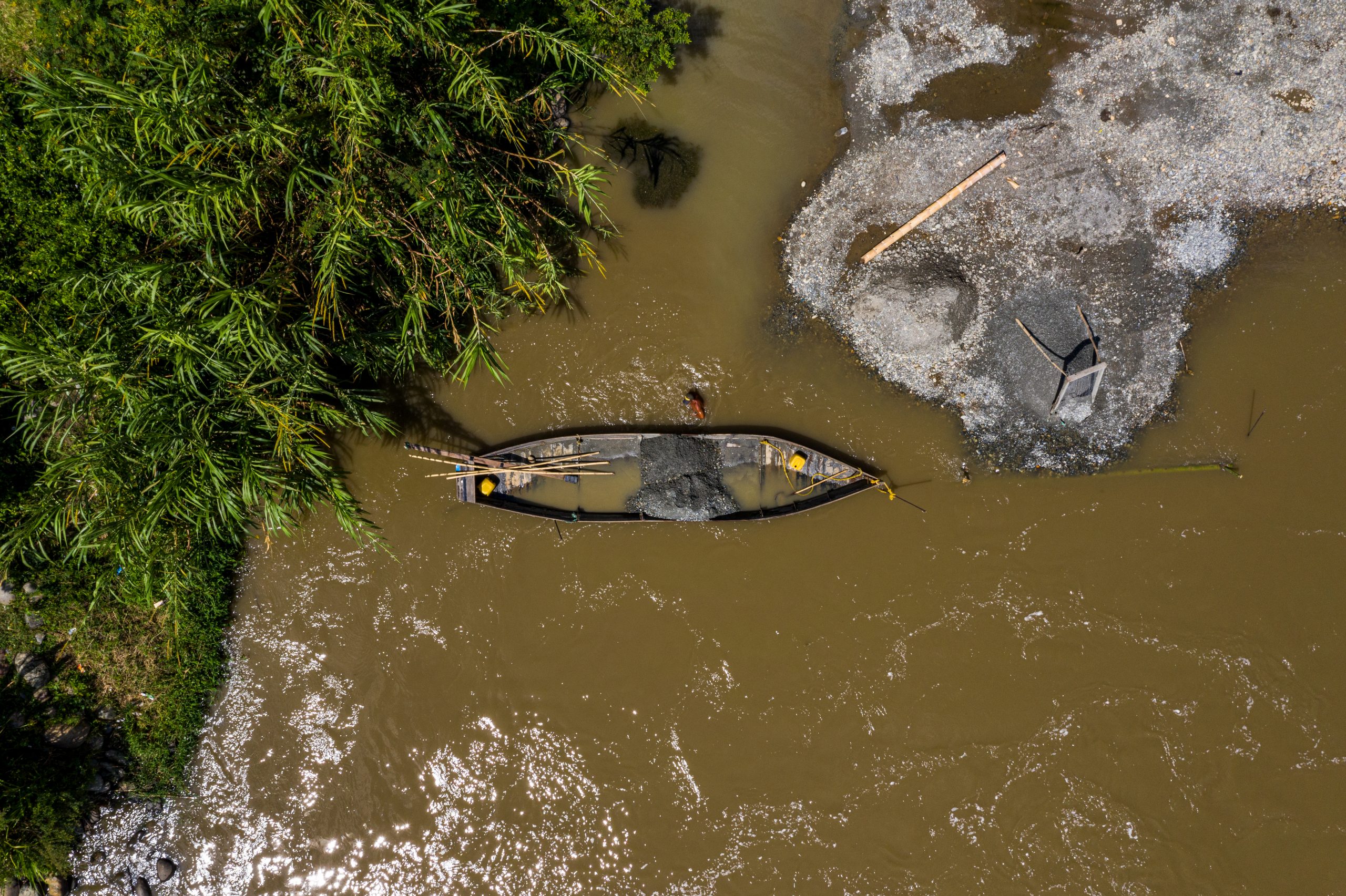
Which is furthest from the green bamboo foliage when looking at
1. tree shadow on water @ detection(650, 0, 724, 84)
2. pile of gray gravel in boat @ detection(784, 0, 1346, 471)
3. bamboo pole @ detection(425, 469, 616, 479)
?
pile of gray gravel in boat @ detection(784, 0, 1346, 471)

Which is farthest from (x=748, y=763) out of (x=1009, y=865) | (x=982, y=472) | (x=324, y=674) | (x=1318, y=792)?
(x=1318, y=792)

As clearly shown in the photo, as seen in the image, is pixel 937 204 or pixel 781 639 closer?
pixel 937 204

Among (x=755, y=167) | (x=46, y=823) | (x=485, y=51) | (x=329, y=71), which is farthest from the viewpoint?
(x=755, y=167)

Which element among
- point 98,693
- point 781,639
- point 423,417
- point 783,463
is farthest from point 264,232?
point 781,639

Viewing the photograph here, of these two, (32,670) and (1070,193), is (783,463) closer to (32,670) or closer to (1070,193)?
(1070,193)

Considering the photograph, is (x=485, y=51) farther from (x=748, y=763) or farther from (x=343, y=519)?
(x=748, y=763)

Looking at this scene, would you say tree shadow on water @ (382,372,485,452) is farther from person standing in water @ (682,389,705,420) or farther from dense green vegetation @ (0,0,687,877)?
person standing in water @ (682,389,705,420)
